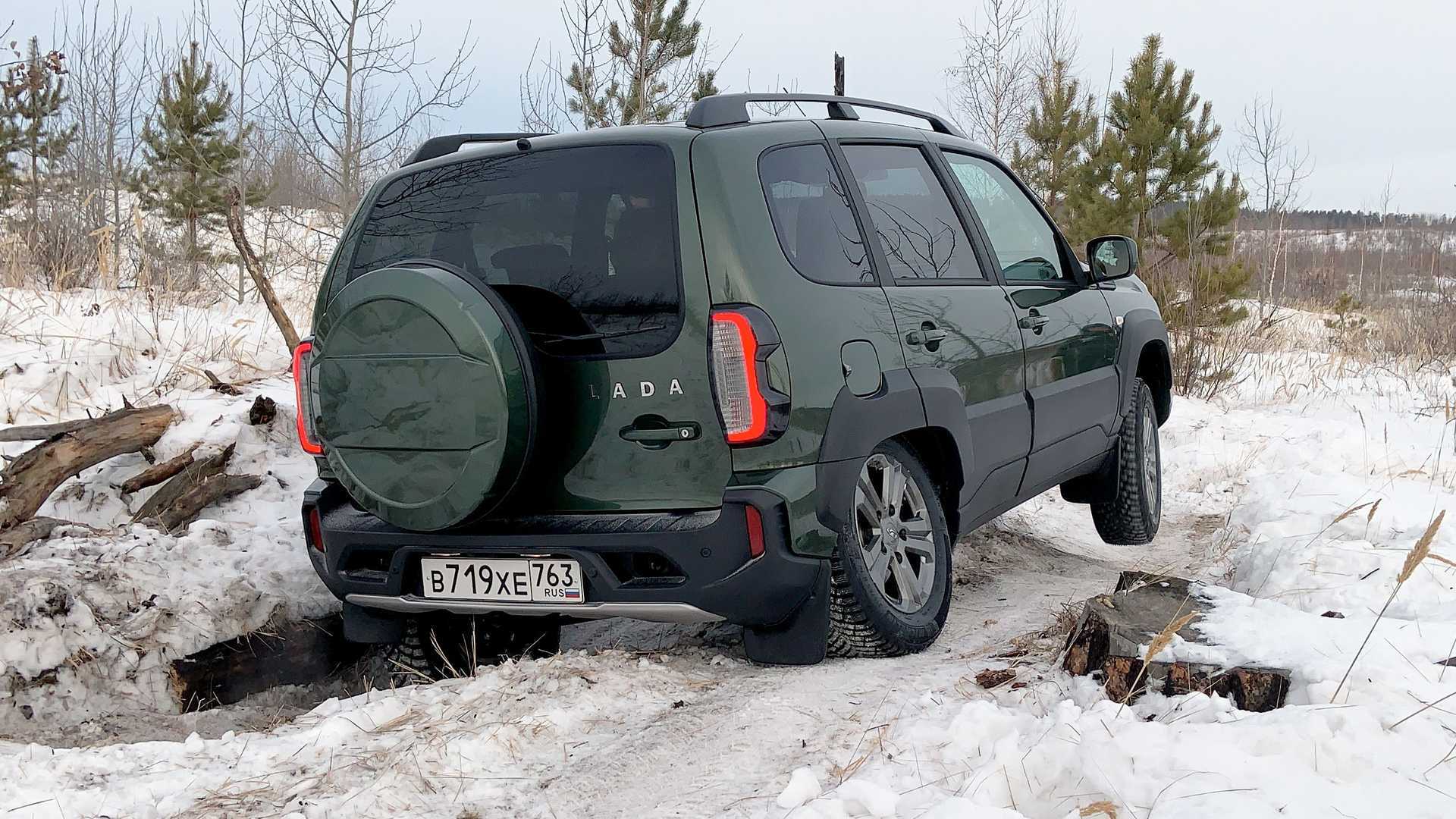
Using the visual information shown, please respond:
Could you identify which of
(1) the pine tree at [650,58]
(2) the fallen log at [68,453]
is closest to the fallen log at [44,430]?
(2) the fallen log at [68,453]

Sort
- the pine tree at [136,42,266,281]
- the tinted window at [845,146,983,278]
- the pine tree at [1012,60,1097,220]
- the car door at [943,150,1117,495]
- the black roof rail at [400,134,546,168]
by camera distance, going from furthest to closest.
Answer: the pine tree at [1012,60,1097,220] → the pine tree at [136,42,266,281] → the car door at [943,150,1117,495] → the black roof rail at [400,134,546,168] → the tinted window at [845,146,983,278]

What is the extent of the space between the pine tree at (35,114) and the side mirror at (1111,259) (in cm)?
673

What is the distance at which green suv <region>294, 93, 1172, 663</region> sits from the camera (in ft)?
10.00

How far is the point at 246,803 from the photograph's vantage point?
8.42ft

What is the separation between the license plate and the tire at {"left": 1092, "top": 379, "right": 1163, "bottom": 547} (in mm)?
3274

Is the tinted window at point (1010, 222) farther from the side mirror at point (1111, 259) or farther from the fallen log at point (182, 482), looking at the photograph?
the fallen log at point (182, 482)

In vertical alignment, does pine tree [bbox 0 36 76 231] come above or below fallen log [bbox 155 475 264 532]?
above

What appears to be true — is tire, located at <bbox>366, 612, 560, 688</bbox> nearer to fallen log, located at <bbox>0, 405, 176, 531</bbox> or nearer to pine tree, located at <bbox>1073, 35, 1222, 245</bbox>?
fallen log, located at <bbox>0, 405, 176, 531</bbox>

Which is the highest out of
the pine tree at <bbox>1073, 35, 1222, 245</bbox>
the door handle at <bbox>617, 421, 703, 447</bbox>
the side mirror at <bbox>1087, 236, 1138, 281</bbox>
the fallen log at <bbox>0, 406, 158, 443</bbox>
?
the pine tree at <bbox>1073, 35, 1222, 245</bbox>

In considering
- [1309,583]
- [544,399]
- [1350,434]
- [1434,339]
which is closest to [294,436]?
[544,399]

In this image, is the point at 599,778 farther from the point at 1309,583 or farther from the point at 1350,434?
the point at 1350,434

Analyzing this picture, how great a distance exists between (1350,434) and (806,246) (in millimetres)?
6167

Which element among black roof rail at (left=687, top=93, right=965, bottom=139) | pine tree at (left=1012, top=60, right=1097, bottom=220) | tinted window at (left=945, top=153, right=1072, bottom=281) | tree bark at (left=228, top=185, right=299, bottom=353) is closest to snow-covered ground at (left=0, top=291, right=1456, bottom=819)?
tinted window at (left=945, top=153, right=1072, bottom=281)

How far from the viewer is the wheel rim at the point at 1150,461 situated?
5.79 m
